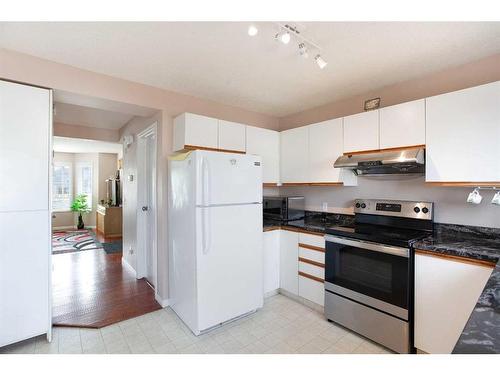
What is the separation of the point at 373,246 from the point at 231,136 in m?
1.88

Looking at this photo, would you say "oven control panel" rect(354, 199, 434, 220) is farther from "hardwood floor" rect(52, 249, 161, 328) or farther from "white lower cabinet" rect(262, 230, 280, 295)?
"hardwood floor" rect(52, 249, 161, 328)

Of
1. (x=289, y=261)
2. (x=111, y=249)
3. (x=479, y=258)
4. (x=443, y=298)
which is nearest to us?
(x=479, y=258)

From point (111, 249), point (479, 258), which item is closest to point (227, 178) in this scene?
point (479, 258)

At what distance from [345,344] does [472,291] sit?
3.40 ft

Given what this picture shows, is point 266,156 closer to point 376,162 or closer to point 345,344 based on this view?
point 376,162

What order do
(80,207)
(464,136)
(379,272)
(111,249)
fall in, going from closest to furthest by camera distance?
1. (464,136)
2. (379,272)
3. (111,249)
4. (80,207)

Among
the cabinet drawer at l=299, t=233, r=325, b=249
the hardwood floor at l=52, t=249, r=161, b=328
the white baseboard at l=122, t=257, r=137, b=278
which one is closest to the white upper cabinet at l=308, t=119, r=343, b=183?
the cabinet drawer at l=299, t=233, r=325, b=249

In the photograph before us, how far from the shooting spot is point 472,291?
1.60 metres

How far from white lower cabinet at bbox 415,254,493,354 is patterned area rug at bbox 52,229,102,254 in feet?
19.0

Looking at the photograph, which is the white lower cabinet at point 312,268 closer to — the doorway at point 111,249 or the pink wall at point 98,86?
the doorway at point 111,249

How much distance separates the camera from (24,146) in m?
1.95

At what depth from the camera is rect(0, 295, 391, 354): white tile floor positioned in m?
1.99

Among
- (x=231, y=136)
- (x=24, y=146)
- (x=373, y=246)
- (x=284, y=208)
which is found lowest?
(x=373, y=246)

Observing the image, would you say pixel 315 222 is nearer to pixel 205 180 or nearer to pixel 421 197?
pixel 421 197
